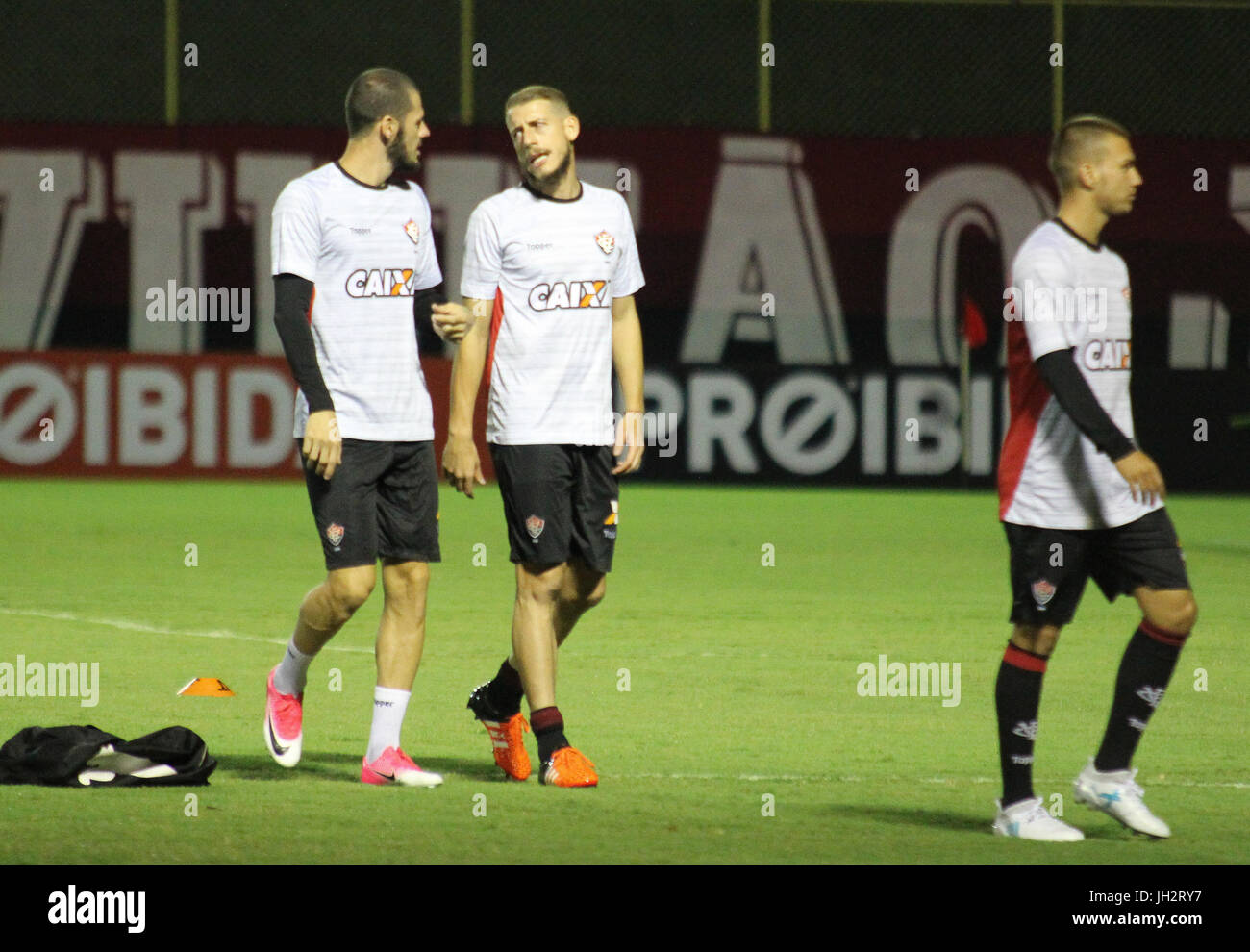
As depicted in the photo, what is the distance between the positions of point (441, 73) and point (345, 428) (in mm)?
18944

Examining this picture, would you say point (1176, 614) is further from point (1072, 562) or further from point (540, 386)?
point (540, 386)

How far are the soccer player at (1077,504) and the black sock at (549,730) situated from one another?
1.48 meters

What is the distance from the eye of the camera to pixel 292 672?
23.1ft

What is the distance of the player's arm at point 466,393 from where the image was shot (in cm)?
679

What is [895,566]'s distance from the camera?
14148mm

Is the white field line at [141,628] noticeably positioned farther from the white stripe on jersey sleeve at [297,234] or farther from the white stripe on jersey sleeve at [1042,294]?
the white stripe on jersey sleeve at [1042,294]

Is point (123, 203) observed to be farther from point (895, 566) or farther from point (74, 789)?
point (74, 789)

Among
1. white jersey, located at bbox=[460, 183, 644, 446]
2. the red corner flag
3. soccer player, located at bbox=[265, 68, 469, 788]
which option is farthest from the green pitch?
the red corner flag

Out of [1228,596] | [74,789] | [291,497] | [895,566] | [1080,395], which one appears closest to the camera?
[1080,395]

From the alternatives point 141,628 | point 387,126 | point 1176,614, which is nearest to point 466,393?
point 387,126

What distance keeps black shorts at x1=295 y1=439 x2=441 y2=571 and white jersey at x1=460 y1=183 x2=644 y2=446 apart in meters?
0.29

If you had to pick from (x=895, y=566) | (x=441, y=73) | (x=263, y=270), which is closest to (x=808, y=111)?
(x=441, y=73)

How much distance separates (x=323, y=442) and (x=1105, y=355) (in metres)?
2.43

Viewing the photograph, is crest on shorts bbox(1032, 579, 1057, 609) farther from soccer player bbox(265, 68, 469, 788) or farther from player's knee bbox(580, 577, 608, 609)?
soccer player bbox(265, 68, 469, 788)
